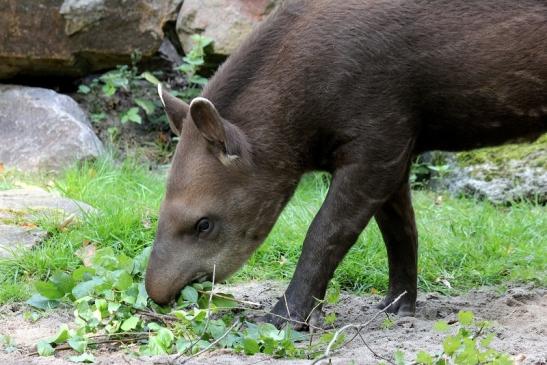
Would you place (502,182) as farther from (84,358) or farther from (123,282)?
(84,358)

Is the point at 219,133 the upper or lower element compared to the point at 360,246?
upper

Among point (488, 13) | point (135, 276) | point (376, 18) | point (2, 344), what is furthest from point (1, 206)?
point (488, 13)

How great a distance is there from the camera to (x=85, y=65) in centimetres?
962

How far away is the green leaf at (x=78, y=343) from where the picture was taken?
14.8 feet

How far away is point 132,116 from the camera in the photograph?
9.57 meters

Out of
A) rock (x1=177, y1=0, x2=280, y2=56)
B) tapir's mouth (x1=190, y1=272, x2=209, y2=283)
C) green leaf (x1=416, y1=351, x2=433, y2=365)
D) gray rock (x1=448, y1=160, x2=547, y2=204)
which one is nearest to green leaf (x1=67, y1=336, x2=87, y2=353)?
tapir's mouth (x1=190, y1=272, x2=209, y2=283)

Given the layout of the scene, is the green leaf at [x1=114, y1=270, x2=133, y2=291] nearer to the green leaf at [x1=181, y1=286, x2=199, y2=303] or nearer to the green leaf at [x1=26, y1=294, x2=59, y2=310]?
the green leaf at [x1=181, y1=286, x2=199, y2=303]

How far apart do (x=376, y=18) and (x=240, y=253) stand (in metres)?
1.42

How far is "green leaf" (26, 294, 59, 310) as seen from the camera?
538 cm

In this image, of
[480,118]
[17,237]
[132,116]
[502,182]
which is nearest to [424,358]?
[480,118]

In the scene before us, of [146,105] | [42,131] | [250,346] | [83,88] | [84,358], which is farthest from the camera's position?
[146,105]

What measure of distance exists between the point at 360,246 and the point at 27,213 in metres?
2.29

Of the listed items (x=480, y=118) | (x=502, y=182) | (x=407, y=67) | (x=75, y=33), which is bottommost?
(x=502, y=182)

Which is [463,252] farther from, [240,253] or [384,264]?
[240,253]
